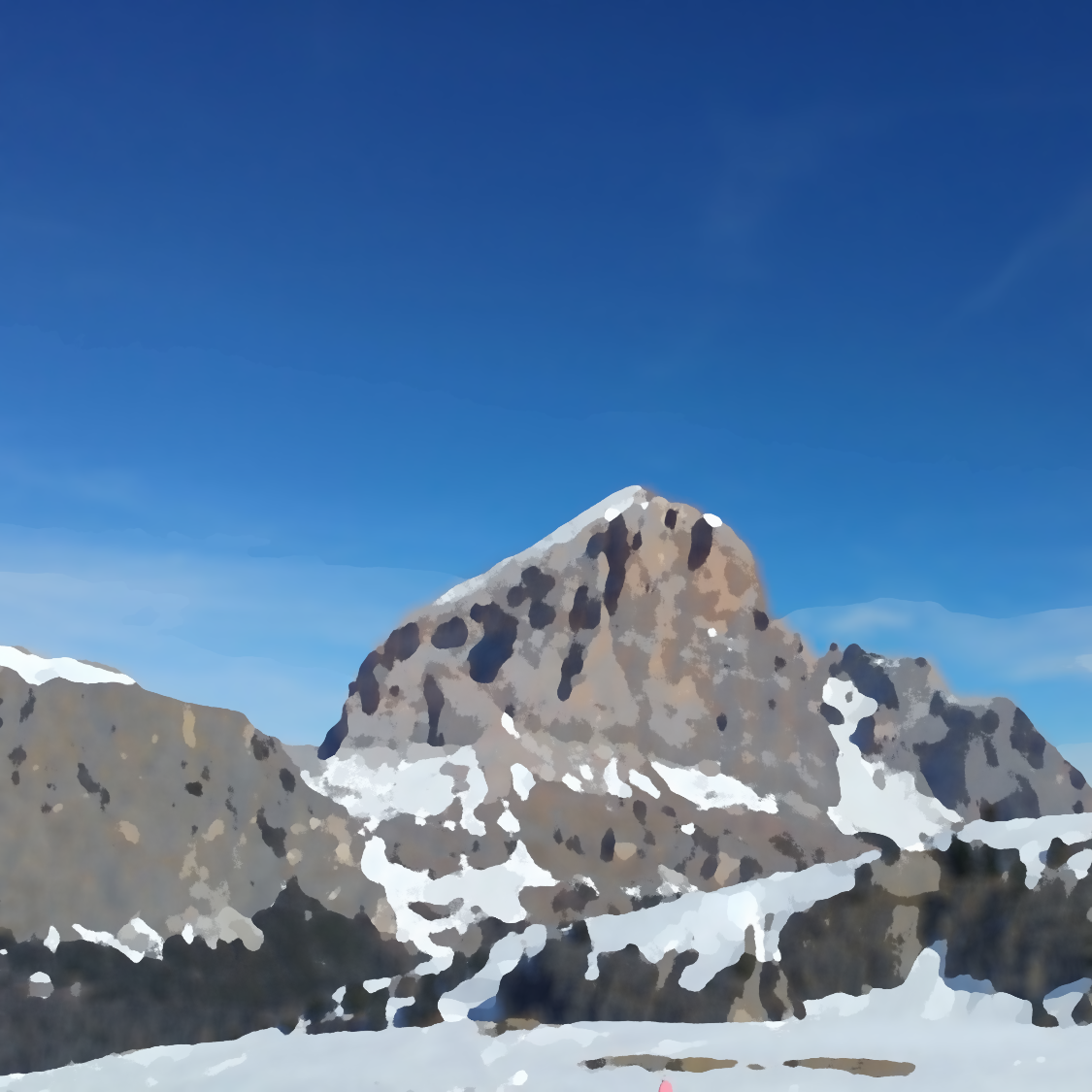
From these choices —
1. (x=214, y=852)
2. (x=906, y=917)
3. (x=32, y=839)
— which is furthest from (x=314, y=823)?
(x=906, y=917)

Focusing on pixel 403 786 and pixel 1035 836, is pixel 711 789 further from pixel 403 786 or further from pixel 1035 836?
pixel 1035 836

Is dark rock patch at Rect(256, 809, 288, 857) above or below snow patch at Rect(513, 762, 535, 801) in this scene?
below

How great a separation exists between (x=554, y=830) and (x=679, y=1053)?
349 feet

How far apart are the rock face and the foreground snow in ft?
3.45

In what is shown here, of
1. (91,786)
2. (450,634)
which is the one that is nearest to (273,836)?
(91,786)

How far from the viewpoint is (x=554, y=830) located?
413 feet

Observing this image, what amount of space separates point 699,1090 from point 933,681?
568 feet

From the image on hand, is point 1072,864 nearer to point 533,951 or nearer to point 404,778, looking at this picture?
point 533,951

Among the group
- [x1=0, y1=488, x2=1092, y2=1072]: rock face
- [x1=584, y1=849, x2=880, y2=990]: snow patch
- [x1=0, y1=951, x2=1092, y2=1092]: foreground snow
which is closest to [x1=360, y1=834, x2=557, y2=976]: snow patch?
[x1=0, y1=488, x2=1092, y2=1072]: rock face

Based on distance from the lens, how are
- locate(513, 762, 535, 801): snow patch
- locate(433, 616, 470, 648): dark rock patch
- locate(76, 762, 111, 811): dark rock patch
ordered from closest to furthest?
locate(76, 762, 111, 811): dark rock patch, locate(513, 762, 535, 801): snow patch, locate(433, 616, 470, 648): dark rock patch

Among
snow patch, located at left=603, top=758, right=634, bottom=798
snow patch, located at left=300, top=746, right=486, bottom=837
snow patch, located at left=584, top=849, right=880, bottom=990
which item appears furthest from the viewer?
snow patch, located at left=603, top=758, right=634, bottom=798

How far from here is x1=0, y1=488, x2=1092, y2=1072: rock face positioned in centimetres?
2742

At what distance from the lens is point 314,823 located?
95375 mm

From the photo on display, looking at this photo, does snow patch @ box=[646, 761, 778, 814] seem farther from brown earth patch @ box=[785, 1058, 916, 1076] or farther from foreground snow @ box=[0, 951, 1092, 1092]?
brown earth patch @ box=[785, 1058, 916, 1076]
